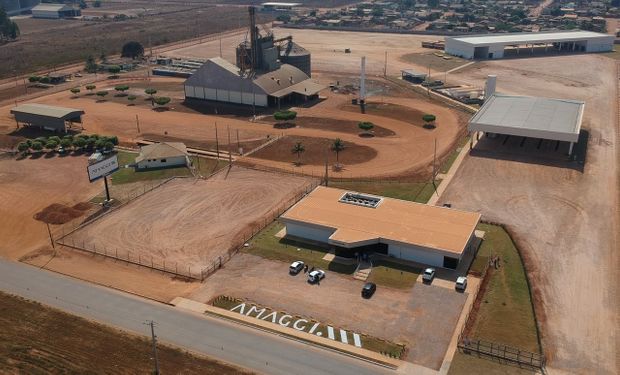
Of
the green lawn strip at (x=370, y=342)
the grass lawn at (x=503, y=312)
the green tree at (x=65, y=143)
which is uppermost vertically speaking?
the green tree at (x=65, y=143)

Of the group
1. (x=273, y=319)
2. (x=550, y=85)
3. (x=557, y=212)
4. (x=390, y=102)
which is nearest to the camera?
(x=273, y=319)

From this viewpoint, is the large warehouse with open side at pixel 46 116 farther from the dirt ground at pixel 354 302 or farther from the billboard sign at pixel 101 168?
the dirt ground at pixel 354 302

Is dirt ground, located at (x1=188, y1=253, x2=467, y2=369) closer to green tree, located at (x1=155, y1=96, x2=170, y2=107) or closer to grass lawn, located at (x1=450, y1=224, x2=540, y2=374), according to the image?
grass lawn, located at (x1=450, y1=224, x2=540, y2=374)

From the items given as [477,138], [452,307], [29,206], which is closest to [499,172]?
[477,138]

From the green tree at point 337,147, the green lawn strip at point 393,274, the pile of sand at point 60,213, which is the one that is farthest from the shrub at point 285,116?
the green lawn strip at point 393,274

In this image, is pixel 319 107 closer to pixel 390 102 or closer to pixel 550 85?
pixel 390 102
